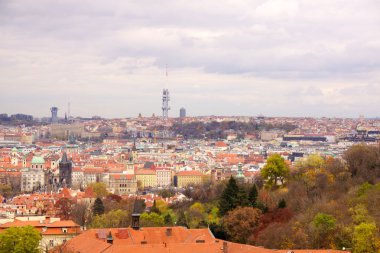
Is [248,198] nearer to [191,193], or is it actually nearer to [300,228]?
[300,228]

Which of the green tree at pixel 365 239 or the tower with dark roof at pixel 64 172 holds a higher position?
the green tree at pixel 365 239

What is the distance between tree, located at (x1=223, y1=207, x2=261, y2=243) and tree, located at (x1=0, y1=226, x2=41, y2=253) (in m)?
10.1

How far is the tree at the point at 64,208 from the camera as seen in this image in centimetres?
6089

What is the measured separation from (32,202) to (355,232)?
41.7 meters

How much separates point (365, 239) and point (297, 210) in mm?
12015

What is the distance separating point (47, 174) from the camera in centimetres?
11856

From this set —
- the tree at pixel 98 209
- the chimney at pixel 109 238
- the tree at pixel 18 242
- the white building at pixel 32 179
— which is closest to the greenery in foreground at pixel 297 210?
the tree at pixel 98 209

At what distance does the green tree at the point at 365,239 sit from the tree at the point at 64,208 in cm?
2566

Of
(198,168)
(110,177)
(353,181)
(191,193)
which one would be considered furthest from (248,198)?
(198,168)

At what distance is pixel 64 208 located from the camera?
65.1 m

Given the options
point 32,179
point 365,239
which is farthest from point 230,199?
point 32,179

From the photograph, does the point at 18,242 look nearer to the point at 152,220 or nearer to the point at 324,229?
the point at 152,220

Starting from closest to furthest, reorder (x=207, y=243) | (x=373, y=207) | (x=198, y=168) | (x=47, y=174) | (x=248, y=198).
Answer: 1. (x=207, y=243)
2. (x=373, y=207)
3. (x=248, y=198)
4. (x=47, y=174)
5. (x=198, y=168)

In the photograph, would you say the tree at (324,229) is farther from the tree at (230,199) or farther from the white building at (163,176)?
the white building at (163,176)
